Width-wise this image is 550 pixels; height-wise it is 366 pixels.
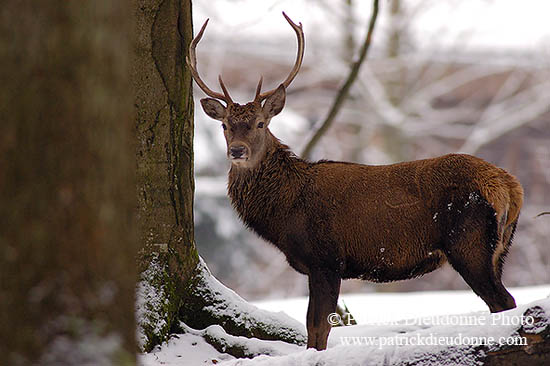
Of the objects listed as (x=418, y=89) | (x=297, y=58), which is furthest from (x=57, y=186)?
(x=418, y=89)

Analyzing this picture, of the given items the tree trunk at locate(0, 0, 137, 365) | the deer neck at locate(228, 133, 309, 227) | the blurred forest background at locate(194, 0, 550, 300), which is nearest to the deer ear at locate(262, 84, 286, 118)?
the deer neck at locate(228, 133, 309, 227)

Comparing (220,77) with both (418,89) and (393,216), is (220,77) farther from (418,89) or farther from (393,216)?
(418,89)

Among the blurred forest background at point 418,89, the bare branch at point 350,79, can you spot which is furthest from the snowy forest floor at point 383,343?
the blurred forest background at point 418,89

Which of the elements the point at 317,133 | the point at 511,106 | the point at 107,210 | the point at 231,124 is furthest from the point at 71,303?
the point at 511,106

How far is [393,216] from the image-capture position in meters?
5.14

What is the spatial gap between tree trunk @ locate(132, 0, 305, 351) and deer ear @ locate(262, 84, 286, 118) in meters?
1.00

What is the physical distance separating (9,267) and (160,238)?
→ 9.34 feet

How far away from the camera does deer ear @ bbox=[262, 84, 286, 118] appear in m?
5.93

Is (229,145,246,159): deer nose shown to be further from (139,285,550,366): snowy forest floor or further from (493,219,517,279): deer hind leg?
(493,219,517,279): deer hind leg

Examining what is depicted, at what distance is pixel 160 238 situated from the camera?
187 inches

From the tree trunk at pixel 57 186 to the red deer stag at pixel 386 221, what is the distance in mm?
3186

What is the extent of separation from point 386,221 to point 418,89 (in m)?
14.7

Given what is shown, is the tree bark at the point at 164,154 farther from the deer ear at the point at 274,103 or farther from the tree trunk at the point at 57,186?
the tree trunk at the point at 57,186

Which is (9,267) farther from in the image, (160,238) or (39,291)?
(160,238)
